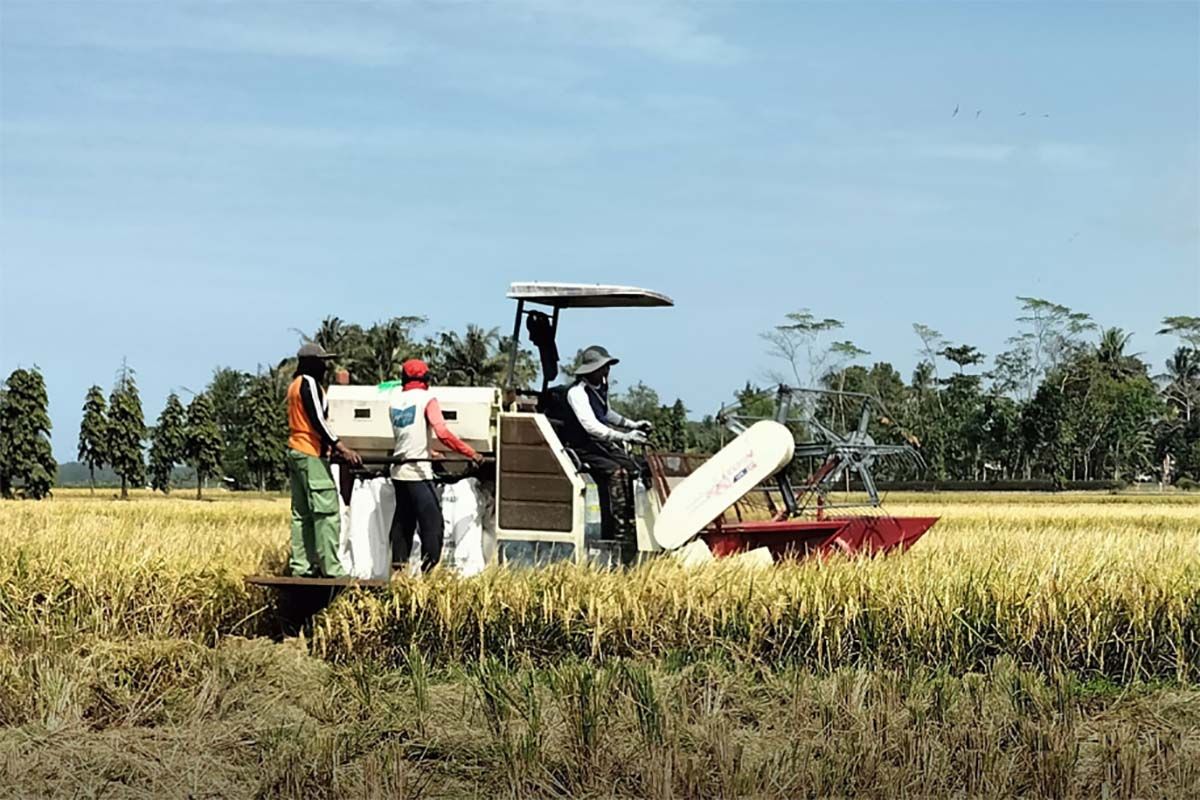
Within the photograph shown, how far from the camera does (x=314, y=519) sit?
9969 mm

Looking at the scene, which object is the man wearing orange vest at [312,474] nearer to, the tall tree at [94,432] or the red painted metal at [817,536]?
the red painted metal at [817,536]

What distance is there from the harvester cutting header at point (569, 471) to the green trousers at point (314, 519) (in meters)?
0.51

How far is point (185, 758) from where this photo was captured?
7.15m

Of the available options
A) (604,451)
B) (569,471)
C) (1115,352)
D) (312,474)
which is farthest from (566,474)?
(1115,352)

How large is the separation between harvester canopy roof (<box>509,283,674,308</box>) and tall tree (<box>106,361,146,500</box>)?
64.0 metres

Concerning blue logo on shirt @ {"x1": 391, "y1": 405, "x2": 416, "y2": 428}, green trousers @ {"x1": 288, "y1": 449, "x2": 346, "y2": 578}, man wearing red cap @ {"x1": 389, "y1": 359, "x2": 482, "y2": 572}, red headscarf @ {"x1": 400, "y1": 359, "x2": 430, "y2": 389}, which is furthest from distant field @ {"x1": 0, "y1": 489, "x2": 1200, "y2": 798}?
red headscarf @ {"x1": 400, "y1": 359, "x2": 430, "y2": 389}

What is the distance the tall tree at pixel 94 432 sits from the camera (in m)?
71.9

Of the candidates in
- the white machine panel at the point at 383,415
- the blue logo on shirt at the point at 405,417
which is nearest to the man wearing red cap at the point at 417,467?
the blue logo on shirt at the point at 405,417

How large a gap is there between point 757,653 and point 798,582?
0.57 m

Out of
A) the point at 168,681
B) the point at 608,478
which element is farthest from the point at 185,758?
the point at 608,478

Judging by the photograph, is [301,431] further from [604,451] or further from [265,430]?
[265,430]

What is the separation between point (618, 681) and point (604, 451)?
325cm

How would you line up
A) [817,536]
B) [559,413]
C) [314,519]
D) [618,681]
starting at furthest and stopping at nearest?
[817,536]
[559,413]
[314,519]
[618,681]

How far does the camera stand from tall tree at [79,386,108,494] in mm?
71938
